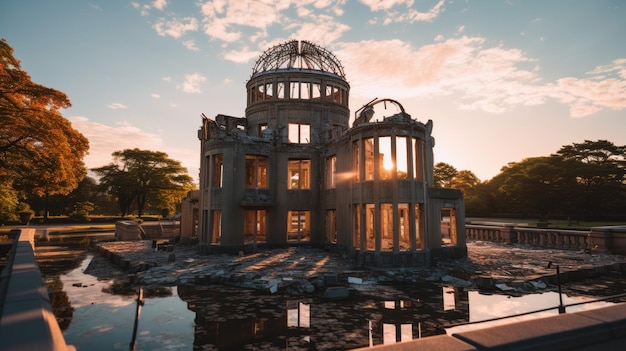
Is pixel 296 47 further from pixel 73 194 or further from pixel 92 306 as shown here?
pixel 73 194

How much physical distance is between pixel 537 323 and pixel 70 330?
10.8 metres

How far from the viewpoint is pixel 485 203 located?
57.2 m

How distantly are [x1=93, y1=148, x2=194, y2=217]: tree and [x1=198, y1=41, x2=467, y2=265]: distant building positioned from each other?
34.6m

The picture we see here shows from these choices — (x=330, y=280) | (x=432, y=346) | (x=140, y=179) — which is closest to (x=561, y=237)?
(x=330, y=280)

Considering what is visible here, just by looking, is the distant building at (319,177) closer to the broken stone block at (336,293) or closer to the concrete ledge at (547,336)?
the broken stone block at (336,293)

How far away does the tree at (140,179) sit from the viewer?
191 ft

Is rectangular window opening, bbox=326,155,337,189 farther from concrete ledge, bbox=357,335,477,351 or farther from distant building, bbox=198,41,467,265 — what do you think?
concrete ledge, bbox=357,335,477,351

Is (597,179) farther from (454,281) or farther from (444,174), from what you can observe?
(454,281)

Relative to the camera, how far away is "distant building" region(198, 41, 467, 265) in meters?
18.2

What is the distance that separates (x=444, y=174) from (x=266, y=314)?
68.7 meters

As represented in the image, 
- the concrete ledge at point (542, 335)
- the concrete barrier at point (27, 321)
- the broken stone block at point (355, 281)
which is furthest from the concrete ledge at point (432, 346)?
the broken stone block at point (355, 281)

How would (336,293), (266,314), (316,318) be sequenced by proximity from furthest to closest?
(336,293)
(266,314)
(316,318)

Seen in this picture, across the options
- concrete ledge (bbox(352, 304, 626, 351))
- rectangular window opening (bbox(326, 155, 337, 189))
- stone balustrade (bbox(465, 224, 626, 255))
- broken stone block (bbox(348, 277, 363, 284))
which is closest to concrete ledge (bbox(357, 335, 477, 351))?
concrete ledge (bbox(352, 304, 626, 351))

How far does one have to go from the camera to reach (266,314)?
993 centimetres
